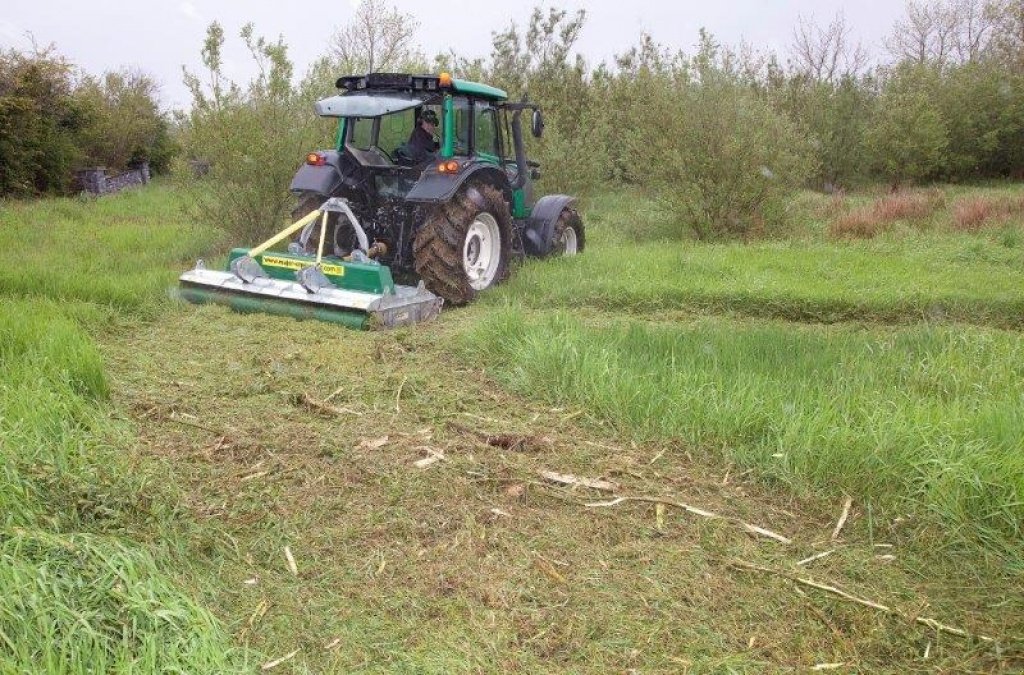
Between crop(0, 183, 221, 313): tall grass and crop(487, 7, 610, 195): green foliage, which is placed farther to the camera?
crop(487, 7, 610, 195): green foliage

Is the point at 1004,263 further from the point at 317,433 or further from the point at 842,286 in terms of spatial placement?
the point at 317,433

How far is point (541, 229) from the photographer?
8.45 meters

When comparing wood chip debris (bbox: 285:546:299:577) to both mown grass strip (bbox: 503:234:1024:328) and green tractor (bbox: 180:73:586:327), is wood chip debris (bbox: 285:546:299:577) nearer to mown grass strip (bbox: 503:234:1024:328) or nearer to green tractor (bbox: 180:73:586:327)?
green tractor (bbox: 180:73:586:327)

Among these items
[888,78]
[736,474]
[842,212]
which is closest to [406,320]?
[736,474]

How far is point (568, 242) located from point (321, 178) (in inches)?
116

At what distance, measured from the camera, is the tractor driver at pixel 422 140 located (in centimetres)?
722

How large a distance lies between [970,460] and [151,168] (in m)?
21.3

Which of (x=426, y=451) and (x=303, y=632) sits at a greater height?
(x=426, y=451)

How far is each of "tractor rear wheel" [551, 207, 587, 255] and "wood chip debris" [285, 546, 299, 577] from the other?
5.92 meters

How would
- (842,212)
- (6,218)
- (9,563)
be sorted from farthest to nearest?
(842,212) < (6,218) < (9,563)

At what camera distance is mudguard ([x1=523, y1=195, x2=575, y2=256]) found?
332 inches

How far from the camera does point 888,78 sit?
21.3 m

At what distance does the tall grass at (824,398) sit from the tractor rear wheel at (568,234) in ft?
9.92

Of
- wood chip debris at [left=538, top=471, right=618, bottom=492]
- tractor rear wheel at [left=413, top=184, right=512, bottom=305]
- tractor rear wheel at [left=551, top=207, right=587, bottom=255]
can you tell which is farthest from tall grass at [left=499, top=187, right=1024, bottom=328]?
wood chip debris at [left=538, top=471, right=618, bottom=492]
